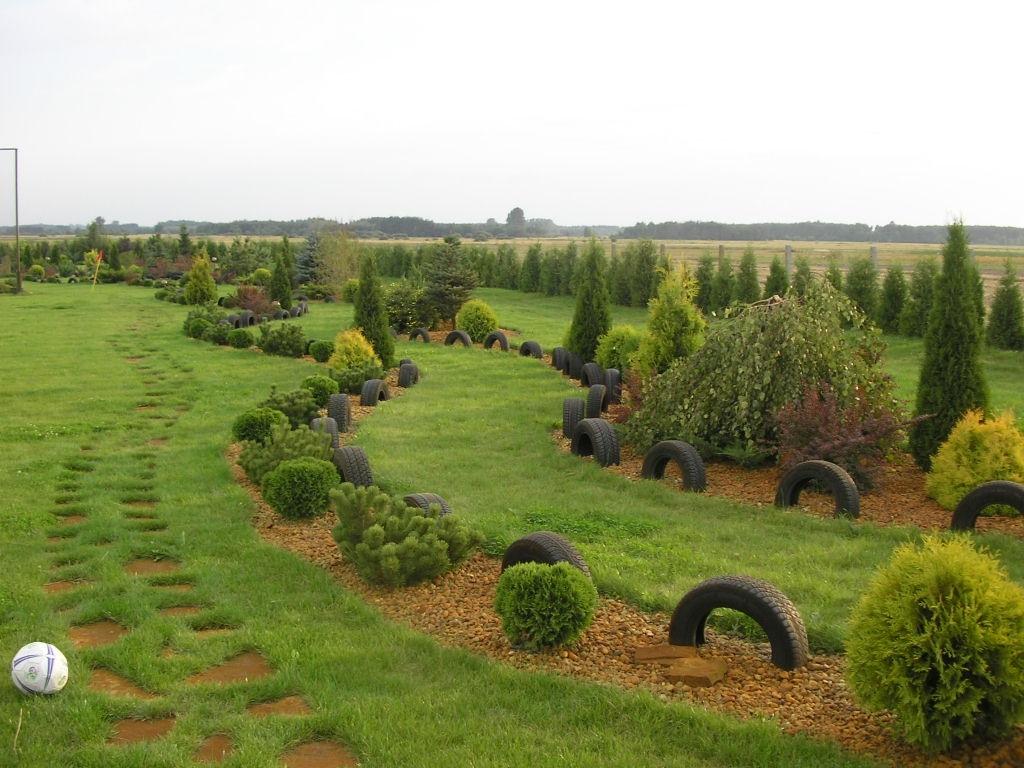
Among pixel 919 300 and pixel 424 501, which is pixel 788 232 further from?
pixel 424 501

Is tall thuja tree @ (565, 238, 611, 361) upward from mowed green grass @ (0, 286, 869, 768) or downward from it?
upward

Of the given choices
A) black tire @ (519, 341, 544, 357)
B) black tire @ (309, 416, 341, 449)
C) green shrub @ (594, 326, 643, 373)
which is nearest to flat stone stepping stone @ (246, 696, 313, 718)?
black tire @ (309, 416, 341, 449)

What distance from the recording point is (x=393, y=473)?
8.64 meters

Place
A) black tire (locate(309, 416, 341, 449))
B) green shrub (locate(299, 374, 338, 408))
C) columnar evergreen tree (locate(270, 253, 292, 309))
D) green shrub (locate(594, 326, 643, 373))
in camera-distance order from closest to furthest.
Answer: black tire (locate(309, 416, 341, 449))
green shrub (locate(299, 374, 338, 408))
green shrub (locate(594, 326, 643, 373))
columnar evergreen tree (locate(270, 253, 292, 309))

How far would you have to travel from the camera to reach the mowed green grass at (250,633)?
145 inches

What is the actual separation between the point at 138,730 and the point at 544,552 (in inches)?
91.1

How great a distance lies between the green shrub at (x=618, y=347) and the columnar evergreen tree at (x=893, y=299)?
9.11 meters

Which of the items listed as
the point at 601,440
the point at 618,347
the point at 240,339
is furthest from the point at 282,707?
the point at 240,339

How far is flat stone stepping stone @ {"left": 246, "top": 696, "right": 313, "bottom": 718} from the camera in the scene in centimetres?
410

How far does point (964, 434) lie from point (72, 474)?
8479 millimetres

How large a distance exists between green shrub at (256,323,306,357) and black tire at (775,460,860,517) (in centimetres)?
1245

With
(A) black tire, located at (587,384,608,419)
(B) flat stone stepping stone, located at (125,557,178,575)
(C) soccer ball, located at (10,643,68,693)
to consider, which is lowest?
(B) flat stone stepping stone, located at (125,557,178,575)

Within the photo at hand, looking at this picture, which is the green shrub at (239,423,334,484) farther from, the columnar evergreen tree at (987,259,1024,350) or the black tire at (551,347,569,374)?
the columnar evergreen tree at (987,259,1024,350)

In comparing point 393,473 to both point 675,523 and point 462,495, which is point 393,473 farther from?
point 675,523
